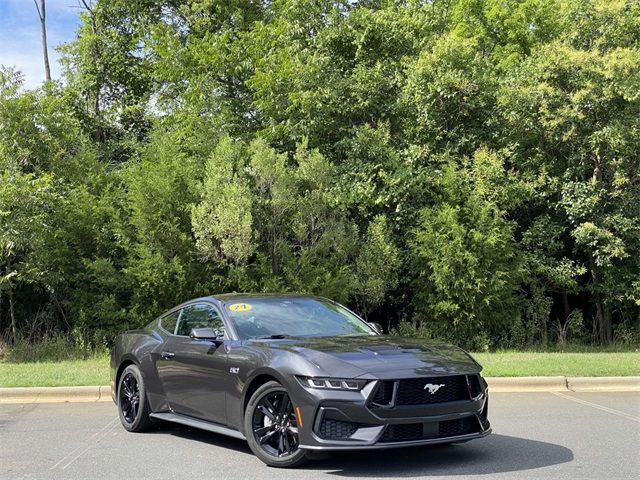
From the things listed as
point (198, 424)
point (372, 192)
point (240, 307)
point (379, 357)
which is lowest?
point (198, 424)

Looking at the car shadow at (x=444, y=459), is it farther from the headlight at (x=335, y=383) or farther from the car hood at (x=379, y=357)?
the car hood at (x=379, y=357)

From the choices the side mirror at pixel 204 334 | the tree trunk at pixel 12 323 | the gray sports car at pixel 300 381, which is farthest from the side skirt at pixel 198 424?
the tree trunk at pixel 12 323

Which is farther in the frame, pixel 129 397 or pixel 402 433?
pixel 129 397

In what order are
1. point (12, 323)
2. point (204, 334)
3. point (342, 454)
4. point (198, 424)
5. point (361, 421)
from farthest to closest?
point (12, 323) → point (198, 424) → point (204, 334) → point (342, 454) → point (361, 421)

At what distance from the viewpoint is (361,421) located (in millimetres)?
5441

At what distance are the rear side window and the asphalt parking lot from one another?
44.1 inches

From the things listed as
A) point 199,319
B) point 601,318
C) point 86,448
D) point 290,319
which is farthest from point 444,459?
point 601,318

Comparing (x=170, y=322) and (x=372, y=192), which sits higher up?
(x=372, y=192)

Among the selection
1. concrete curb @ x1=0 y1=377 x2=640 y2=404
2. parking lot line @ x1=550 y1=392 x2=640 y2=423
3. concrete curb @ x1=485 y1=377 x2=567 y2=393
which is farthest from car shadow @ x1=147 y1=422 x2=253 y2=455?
concrete curb @ x1=485 y1=377 x2=567 y2=393

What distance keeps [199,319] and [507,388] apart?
5.40m

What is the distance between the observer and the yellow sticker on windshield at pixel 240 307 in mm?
7070

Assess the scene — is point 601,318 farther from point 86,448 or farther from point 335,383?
point 86,448

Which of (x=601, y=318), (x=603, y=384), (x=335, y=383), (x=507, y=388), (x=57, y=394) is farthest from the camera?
(x=601, y=318)

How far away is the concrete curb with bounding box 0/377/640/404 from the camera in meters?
10.1
